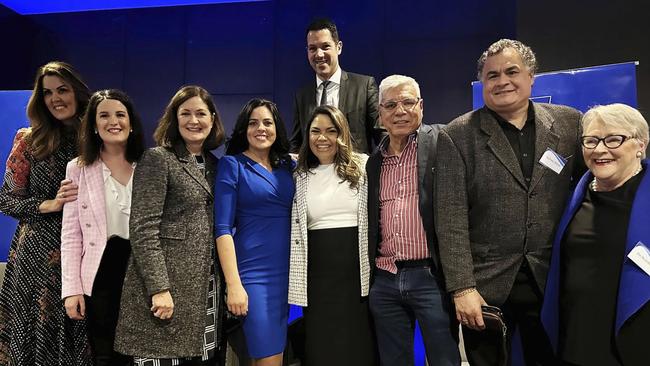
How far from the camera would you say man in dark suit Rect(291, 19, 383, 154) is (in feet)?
9.78

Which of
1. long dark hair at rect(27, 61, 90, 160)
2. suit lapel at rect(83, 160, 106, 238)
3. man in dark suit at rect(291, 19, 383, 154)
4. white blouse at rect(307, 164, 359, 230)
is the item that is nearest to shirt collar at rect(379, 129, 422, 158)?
white blouse at rect(307, 164, 359, 230)

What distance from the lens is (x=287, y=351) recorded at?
2428 mm

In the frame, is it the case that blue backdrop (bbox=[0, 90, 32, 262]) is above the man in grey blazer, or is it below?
above

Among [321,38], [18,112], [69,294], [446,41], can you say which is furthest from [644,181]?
[18,112]

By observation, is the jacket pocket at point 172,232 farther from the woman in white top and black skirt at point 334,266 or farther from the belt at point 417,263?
the belt at point 417,263

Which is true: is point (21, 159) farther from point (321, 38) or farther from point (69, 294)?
point (321, 38)

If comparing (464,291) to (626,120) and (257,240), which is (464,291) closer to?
(626,120)

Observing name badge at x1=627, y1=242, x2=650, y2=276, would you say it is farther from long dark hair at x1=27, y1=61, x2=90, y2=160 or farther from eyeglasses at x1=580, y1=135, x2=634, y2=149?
long dark hair at x1=27, y1=61, x2=90, y2=160

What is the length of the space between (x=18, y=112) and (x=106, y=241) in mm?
2655

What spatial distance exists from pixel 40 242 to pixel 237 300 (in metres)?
1.00

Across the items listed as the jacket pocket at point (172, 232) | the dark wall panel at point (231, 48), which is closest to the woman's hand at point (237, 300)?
the jacket pocket at point (172, 232)

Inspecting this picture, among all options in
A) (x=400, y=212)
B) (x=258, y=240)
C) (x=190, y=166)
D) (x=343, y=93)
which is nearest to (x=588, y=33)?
(x=343, y=93)

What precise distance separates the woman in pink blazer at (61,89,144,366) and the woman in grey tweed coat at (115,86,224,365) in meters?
0.14

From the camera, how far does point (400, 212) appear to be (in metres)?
2.10
